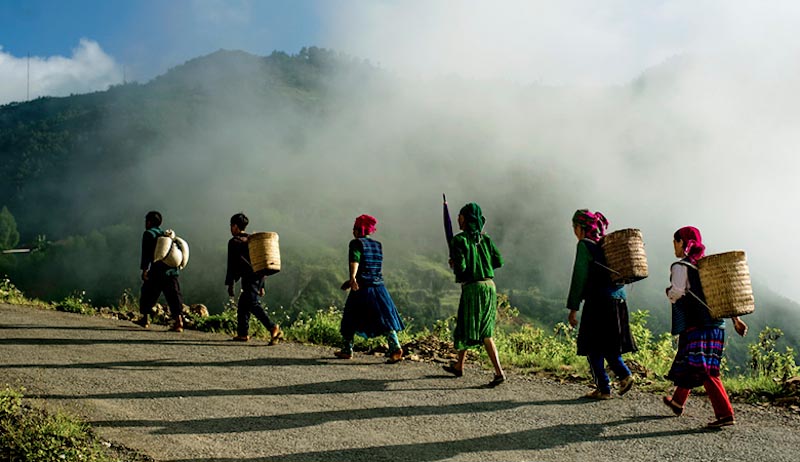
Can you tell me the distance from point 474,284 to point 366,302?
1.65m

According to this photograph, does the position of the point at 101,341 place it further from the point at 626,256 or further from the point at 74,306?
the point at 626,256

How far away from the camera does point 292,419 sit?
5598 mm

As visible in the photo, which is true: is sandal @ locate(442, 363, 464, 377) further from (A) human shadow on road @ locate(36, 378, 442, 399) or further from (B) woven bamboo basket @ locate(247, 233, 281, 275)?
(B) woven bamboo basket @ locate(247, 233, 281, 275)

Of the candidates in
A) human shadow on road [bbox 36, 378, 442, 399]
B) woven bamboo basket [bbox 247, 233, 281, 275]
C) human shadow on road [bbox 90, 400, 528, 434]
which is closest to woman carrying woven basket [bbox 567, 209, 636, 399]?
human shadow on road [bbox 90, 400, 528, 434]

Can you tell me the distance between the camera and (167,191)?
13500cm

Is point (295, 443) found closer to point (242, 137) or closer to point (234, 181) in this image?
point (234, 181)

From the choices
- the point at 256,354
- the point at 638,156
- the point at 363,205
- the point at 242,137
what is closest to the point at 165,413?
the point at 256,354

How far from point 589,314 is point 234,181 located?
14017cm

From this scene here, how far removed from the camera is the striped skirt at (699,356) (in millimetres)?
5703

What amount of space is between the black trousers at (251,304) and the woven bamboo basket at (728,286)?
5.94 meters

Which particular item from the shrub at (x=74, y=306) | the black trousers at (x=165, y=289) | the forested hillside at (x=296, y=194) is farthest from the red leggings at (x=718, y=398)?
the forested hillside at (x=296, y=194)

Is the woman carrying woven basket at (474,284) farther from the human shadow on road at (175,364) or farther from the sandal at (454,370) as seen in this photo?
the human shadow on road at (175,364)

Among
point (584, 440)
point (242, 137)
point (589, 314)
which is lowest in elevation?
point (584, 440)

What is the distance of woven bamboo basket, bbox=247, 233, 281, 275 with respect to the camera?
8.97 metres
